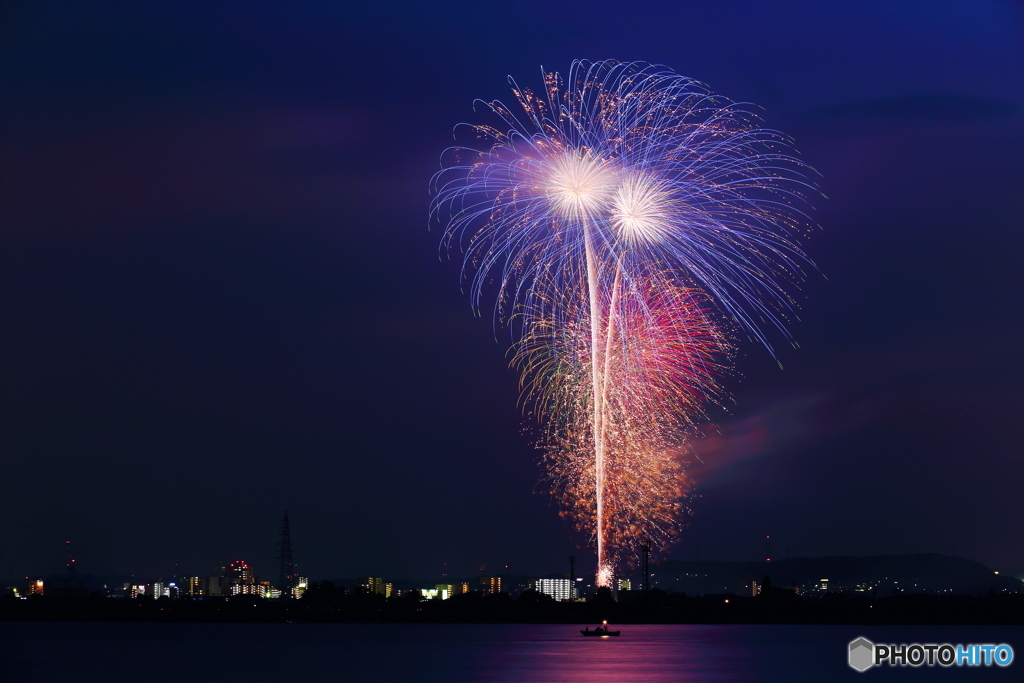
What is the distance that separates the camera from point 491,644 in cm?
13738

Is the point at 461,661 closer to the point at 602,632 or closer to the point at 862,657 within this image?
the point at 862,657

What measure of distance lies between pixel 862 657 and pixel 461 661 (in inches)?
1405

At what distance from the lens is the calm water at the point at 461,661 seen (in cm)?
8462

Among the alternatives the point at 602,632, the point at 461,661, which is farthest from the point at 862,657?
the point at 602,632

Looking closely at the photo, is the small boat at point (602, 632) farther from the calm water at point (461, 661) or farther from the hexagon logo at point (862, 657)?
the hexagon logo at point (862, 657)

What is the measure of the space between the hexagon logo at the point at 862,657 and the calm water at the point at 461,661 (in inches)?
49.5

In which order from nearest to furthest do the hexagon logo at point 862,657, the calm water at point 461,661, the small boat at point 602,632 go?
the calm water at point 461,661
the hexagon logo at point 862,657
the small boat at point 602,632

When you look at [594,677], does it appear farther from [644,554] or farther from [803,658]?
[644,554]

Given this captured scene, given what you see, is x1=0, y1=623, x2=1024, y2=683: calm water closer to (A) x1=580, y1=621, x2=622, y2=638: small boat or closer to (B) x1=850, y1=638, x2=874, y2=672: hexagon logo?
(B) x1=850, y1=638, x2=874, y2=672: hexagon logo

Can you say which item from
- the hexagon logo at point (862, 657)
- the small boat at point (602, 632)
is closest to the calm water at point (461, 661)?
the hexagon logo at point (862, 657)

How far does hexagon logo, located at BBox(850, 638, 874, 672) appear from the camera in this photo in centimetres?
9850

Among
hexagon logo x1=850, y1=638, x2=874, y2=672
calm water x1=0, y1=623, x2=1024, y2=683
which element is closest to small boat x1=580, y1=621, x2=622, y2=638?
calm water x1=0, y1=623, x2=1024, y2=683

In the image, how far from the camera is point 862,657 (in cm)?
10669

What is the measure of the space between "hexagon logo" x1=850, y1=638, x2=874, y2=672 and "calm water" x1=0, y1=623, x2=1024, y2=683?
1.26m
